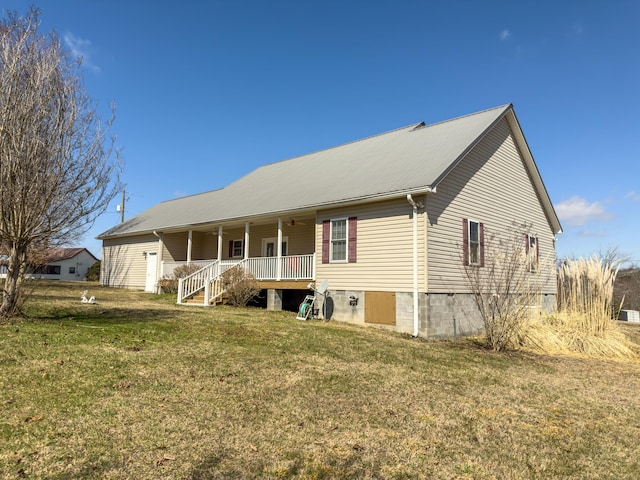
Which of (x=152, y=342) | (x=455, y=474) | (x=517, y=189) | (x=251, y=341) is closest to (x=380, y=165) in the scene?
(x=517, y=189)

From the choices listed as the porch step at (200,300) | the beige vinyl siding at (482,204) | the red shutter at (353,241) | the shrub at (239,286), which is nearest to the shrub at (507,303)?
the beige vinyl siding at (482,204)

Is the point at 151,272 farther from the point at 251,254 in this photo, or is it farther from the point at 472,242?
the point at 472,242

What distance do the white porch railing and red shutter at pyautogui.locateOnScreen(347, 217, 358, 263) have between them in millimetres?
1600

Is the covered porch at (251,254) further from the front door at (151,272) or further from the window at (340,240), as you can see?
the front door at (151,272)

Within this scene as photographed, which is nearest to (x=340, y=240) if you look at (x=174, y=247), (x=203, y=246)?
(x=203, y=246)

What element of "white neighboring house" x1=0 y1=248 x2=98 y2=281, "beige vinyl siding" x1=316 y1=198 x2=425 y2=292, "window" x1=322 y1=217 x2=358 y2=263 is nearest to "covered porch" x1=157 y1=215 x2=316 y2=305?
"window" x1=322 y1=217 x2=358 y2=263

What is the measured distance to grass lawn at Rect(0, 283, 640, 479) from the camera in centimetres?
380

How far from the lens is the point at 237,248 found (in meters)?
22.2

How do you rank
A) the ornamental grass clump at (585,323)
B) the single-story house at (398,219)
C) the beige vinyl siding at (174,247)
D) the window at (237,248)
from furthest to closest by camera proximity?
the beige vinyl siding at (174,247), the window at (237,248), the single-story house at (398,219), the ornamental grass clump at (585,323)

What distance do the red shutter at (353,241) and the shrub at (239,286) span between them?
3990mm

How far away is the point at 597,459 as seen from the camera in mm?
4301

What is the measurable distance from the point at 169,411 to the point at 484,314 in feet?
26.1

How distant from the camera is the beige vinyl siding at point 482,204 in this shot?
41.2 ft

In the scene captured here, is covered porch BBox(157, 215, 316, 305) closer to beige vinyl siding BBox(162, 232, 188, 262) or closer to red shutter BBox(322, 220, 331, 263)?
beige vinyl siding BBox(162, 232, 188, 262)
